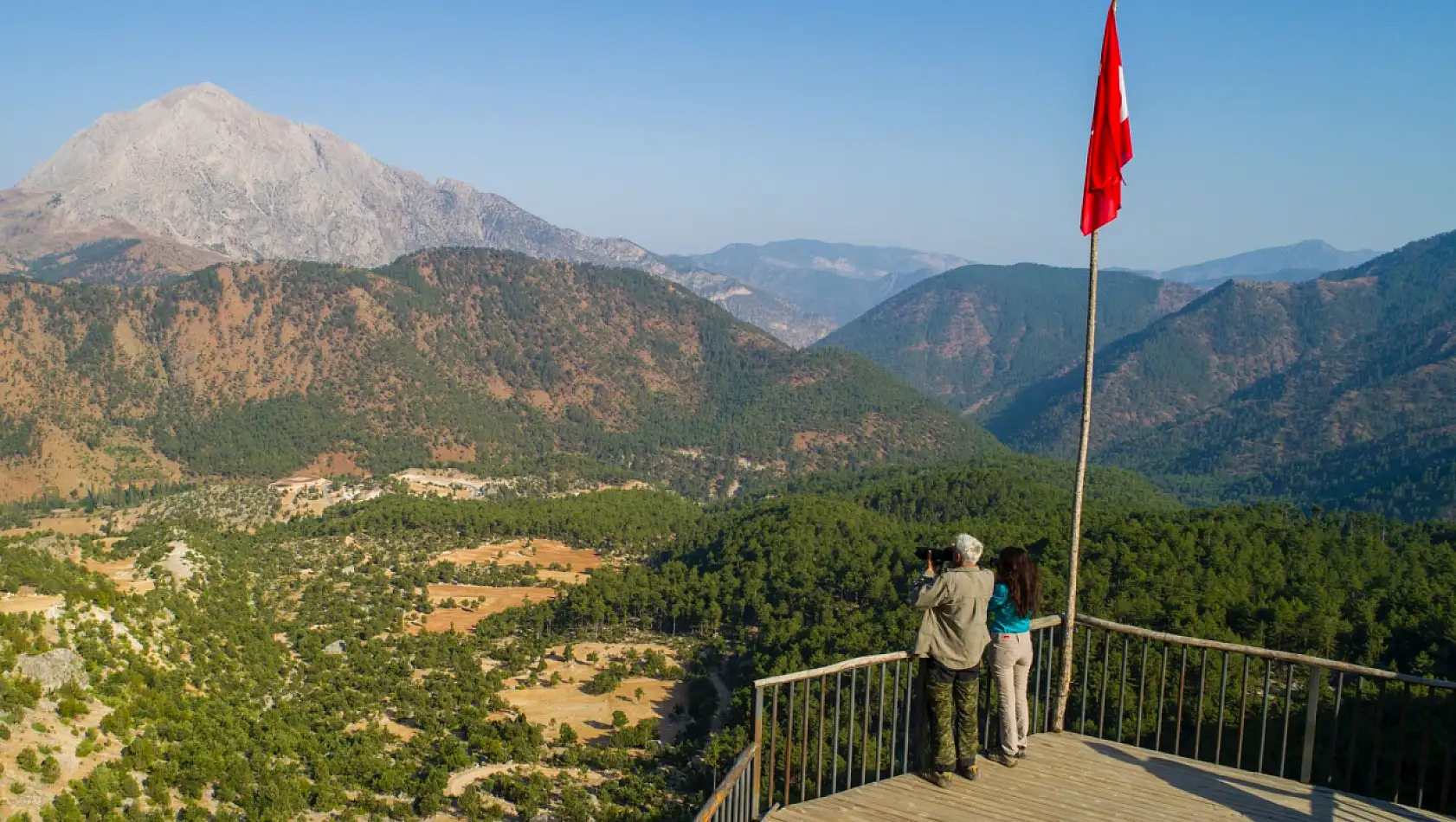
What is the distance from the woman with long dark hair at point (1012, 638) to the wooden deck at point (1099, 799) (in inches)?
13.9

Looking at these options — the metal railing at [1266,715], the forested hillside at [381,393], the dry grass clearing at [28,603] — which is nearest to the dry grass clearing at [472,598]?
the dry grass clearing at [28,603]

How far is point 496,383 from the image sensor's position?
17650cm

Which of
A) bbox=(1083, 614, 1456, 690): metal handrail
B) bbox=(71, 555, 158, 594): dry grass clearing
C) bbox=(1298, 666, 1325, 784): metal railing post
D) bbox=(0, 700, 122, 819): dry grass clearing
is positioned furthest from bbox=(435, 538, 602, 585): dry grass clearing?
bbox=(1298, 666, 1325, 784): metal railing post

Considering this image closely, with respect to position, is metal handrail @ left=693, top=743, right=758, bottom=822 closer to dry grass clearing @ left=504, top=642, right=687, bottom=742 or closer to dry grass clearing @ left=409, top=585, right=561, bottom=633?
dry grass clearing @ left=504, top=642, right=687, bottom=742

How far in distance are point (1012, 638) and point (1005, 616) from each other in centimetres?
29

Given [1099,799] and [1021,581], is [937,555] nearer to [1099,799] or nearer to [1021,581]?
[1021,581]

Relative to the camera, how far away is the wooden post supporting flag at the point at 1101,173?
37.2ft

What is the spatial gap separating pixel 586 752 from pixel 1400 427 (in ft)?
563

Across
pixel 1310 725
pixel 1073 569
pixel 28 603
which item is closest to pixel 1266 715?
pixel 1310 725

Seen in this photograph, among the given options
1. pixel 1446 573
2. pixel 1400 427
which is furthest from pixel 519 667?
pixel 1400 427

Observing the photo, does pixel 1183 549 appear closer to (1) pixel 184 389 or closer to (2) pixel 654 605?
(2) pixel 654 605

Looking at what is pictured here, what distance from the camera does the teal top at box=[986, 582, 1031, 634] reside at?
10398mm

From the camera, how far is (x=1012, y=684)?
10461 mm

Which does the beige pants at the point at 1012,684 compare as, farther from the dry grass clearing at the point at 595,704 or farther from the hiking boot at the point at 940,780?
the dry grass clearing at the point at 595,704
